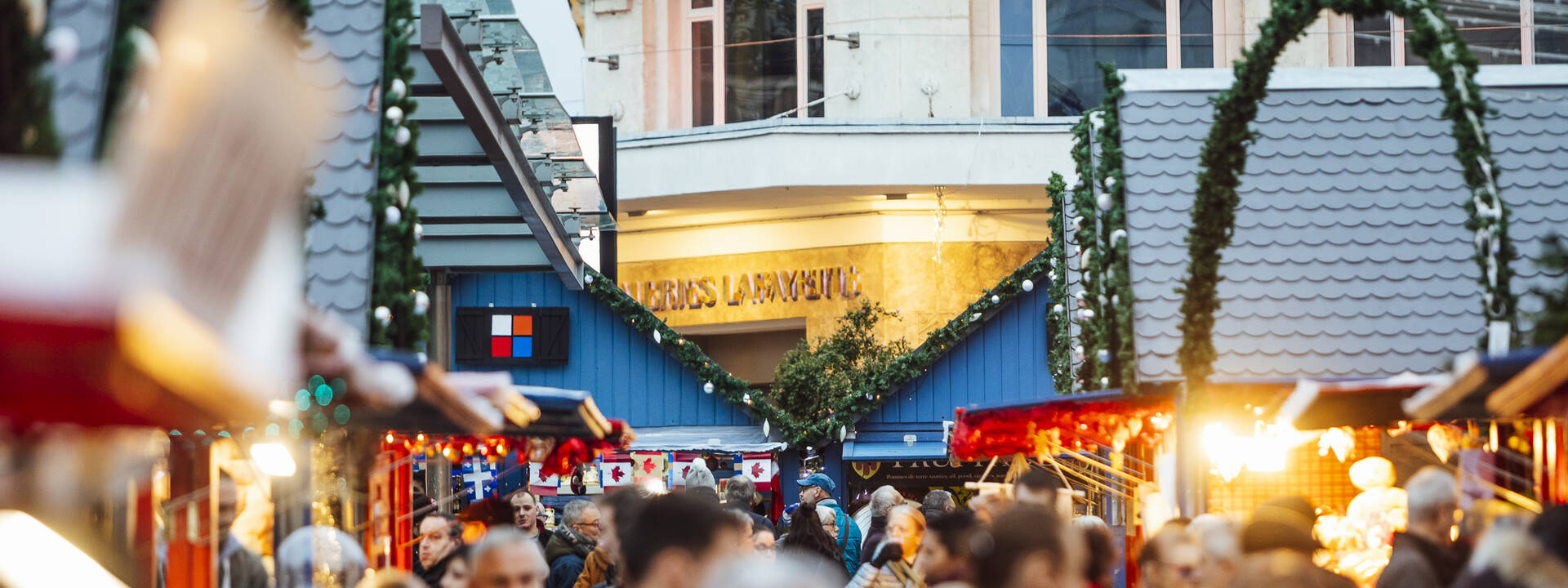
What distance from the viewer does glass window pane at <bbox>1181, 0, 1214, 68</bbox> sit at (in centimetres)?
2372

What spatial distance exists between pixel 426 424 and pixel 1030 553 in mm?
4082

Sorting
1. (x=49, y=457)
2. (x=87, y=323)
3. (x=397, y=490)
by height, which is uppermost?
(x=87, y=323)

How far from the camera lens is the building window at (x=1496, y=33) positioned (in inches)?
931

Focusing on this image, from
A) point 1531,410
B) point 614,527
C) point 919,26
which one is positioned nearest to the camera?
point 1531,410

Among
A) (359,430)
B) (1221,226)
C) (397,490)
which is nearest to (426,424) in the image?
(359,430)

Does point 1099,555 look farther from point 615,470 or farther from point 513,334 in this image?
point 513,334

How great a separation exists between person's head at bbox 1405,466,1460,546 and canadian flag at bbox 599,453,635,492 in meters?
12.8

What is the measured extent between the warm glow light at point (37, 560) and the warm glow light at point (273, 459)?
299cm

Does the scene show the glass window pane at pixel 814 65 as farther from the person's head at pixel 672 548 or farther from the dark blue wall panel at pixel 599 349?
the person's head at pixel 672 548

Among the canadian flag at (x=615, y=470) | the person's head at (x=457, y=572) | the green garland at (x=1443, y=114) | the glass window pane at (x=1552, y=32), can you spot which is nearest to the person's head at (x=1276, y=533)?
the green garland at (x=1443, y=114)

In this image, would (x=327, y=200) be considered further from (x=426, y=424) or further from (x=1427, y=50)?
(x=1427, y=50)

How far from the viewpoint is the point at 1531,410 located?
199 inches

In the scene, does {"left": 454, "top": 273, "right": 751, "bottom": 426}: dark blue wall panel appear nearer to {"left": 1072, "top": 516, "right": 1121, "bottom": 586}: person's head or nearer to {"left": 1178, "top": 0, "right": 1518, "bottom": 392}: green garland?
{"left": 1178, "top": 0, "right": 1518, "bottom": 392}: green garland

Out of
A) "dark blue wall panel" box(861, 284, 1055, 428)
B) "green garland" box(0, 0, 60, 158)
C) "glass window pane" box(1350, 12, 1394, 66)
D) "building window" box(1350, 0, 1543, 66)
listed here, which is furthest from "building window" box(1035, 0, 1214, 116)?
"green garland" box(0, 0, 60, 158)
